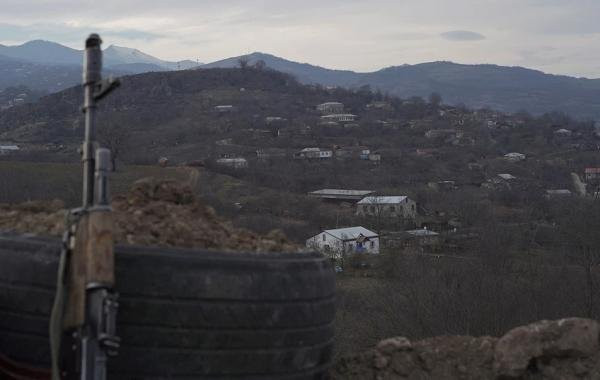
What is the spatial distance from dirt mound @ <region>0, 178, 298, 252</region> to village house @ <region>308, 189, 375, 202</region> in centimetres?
4497

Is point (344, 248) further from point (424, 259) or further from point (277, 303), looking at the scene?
point (277, 303)

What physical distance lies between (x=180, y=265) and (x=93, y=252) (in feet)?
1.33

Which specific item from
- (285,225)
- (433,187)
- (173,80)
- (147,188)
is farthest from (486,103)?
(147,188)

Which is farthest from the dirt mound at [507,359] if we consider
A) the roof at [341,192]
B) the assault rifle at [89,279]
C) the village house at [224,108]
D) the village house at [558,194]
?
the village house at [224,108]

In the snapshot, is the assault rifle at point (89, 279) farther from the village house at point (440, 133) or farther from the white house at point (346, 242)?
the village house at point (440, 133)

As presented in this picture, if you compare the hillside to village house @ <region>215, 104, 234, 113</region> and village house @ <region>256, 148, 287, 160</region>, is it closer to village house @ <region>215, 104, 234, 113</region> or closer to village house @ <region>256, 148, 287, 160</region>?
village house @ <region>256, 148, 287, 160</region>

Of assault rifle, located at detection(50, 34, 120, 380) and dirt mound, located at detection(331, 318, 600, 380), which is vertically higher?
assault rifle, located at detection(50, 34, 120, 380)

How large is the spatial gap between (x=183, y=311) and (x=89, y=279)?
17.7 inches

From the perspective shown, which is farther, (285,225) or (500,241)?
(285,225)

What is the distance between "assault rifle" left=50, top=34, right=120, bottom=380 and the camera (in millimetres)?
2846

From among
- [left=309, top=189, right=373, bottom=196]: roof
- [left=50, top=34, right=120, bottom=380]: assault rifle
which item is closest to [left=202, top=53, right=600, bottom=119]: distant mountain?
[left=309, top=189, right=373, bottom=196]: roof

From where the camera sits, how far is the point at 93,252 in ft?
9.62

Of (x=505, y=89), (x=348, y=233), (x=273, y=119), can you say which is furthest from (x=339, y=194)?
(x=505, y=89)

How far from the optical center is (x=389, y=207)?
143ft
